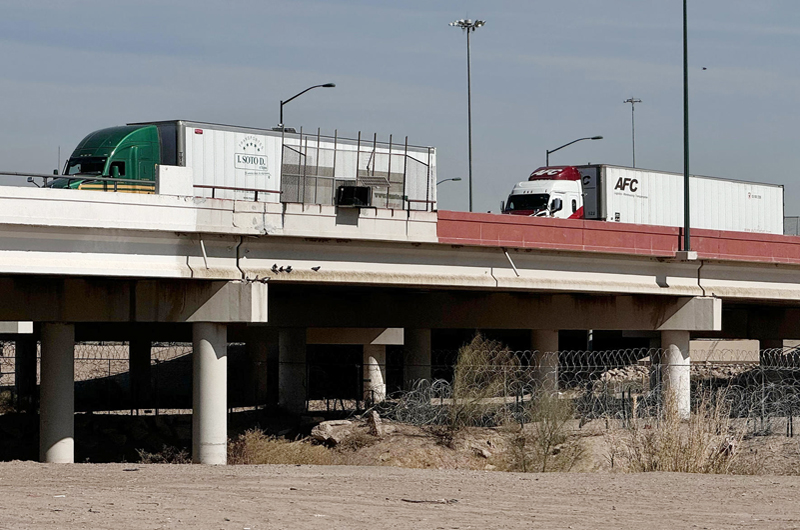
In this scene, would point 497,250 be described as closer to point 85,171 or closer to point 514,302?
point 514,302

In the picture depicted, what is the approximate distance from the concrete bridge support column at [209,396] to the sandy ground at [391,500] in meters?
5.20

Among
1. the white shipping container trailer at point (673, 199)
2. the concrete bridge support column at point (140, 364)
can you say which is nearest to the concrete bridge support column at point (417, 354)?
the white shipping container trailer at point (673, 199)

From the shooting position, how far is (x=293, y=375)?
43.8m

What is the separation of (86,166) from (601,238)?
15.1m

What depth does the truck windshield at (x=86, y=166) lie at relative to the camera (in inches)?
1238

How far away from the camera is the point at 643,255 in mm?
35406

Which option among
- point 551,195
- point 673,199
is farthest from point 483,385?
point 673,199

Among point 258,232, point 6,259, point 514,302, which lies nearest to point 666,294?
point 514,302

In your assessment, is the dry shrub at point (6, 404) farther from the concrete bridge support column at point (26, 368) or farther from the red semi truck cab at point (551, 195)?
the red semi truck cab at point (551, 195)

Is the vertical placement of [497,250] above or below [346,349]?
above

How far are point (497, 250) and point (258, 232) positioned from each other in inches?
309

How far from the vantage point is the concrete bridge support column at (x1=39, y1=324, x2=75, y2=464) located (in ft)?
88.8

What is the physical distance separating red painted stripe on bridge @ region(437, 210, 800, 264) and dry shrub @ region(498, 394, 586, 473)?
20.7ft

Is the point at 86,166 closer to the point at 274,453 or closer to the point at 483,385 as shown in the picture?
the point at 274,453
